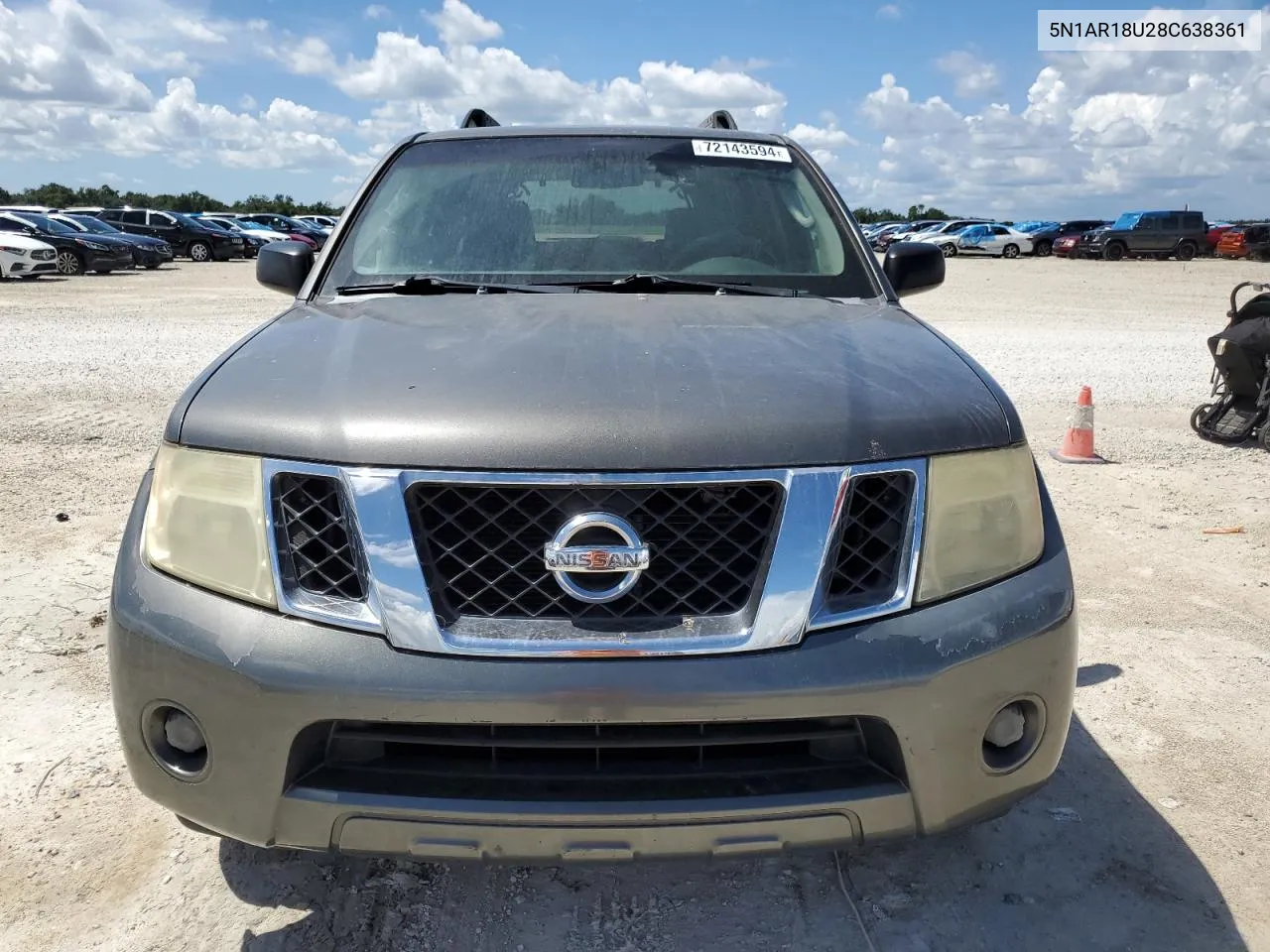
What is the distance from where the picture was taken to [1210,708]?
3381 millimetres

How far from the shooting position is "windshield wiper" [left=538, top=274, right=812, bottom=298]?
2.86m

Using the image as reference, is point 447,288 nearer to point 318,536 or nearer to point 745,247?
point 745,247

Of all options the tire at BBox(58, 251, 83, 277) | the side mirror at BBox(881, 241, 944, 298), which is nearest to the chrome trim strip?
the side mirror at BBox(881, 241, 944, 298)

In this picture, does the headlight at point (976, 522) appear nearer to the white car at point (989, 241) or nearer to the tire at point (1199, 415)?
the tire at point (1199, 415)

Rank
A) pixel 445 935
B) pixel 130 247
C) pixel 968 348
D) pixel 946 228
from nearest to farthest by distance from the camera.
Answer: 1. pixel 445 935
2. pixel 968 348
3. pixel 130 247
4. pixel 946 228

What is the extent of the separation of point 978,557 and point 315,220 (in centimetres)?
4964

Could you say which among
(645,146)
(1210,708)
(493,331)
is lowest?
(1210,708)

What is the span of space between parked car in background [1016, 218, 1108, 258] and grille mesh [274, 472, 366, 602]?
42921 millimetres

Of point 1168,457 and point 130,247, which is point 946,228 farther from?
point 1168,457

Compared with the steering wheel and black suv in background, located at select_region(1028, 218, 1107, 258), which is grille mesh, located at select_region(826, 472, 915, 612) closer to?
the steering wheel

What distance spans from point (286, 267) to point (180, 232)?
30960mm

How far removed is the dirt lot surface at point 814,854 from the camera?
2246 millimetres

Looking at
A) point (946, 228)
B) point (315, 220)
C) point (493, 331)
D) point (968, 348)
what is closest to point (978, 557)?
point (493, 331)

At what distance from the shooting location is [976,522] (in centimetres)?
200
